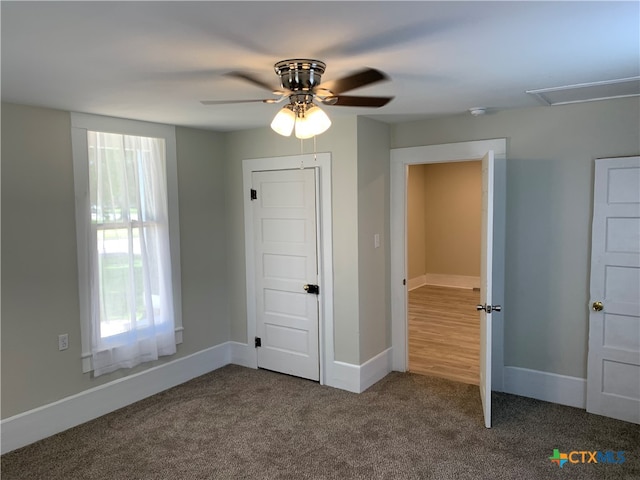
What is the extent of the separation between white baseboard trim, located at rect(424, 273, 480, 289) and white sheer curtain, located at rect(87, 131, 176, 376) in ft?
18.5

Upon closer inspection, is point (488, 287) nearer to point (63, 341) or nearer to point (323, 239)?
point (323, 239)

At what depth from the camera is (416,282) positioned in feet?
27.9

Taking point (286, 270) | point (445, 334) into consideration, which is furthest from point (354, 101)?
point (445, 334)

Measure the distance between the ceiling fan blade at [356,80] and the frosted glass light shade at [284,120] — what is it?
0.23m

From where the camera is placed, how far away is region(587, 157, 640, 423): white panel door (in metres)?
3.30

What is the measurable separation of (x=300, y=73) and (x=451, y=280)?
6930 mm

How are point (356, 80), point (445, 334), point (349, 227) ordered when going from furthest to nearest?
point (445, 334) → point (349, 227) → point (356, 80)

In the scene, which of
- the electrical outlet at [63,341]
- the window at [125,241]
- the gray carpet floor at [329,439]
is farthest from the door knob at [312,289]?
the electrical outlet at [63,341]

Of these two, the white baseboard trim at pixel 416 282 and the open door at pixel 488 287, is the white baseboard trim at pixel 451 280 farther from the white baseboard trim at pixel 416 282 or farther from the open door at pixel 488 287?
the open door at pixel 488 287

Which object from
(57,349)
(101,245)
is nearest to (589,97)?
(101,245)

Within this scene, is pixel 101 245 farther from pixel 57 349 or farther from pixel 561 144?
pixel 561 144

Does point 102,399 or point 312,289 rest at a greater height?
point 312,289

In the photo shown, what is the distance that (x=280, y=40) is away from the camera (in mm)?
1964

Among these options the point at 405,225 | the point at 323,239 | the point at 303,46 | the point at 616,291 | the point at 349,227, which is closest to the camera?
the point at 303,46
